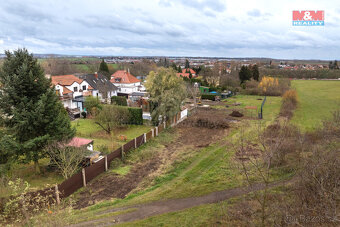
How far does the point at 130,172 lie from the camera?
1650 cm

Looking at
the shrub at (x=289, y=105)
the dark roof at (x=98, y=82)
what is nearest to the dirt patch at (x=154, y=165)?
the shrub at (x=289, y=105)

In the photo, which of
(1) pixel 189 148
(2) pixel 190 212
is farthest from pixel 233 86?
(2) pixel 190 212

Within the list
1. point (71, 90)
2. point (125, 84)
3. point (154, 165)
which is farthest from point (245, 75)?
point (154, 165)

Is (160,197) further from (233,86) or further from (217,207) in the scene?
(233,86)

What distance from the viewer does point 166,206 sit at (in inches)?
456

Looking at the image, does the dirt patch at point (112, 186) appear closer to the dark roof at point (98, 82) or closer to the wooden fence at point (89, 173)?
the wooden fence at point (89, 173)

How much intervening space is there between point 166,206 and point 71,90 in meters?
32.4

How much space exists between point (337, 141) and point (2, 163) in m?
22.5

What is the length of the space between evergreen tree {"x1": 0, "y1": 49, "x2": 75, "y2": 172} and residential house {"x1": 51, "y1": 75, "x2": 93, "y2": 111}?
19.9 metres

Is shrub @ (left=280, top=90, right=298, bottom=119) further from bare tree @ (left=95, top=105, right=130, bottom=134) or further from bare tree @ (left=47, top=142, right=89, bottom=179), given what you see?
bare tree @ (left=47, top=142, right=89, bottom=179)

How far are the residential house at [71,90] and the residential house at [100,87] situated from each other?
5.75 ft

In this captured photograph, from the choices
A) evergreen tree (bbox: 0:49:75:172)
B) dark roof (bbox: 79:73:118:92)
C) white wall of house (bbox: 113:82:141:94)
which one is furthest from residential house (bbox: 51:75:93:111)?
evergreen tree (bbox: 0:49:75:172)

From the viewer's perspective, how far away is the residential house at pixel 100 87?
141 feet

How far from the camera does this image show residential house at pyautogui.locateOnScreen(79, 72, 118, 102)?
4294cm
